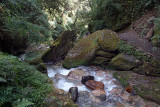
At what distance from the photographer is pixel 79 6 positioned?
1889cm

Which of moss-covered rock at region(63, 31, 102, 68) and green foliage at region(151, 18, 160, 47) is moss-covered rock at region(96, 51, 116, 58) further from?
green foliage at region(151, 18, 160, 47)

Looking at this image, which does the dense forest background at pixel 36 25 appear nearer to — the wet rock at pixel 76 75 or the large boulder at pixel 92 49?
the large boulder at pixel 92 49

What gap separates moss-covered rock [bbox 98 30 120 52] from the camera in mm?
7131

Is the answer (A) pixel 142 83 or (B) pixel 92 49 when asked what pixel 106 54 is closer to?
(B) pixel 92 49

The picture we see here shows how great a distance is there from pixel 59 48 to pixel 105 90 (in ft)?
16.3

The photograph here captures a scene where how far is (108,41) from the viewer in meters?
7.39

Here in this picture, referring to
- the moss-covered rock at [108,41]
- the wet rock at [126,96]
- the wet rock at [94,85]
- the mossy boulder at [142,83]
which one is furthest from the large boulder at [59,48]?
the wet rock at [126,96]

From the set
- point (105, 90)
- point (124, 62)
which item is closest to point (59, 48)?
point (124, 62)

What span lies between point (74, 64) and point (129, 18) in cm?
740

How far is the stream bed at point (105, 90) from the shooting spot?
4109mm

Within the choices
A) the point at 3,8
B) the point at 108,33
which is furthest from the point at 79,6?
the point at 3,8

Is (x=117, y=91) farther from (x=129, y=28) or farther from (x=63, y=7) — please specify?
(x=63, y=7)

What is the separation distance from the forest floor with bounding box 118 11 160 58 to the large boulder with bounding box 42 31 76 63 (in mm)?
4227

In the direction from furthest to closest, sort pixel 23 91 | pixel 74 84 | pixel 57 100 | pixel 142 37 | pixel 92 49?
pixel 142 37, pixel 92 49, pixel 74 84, pixel 57 100, pixel 23 91
